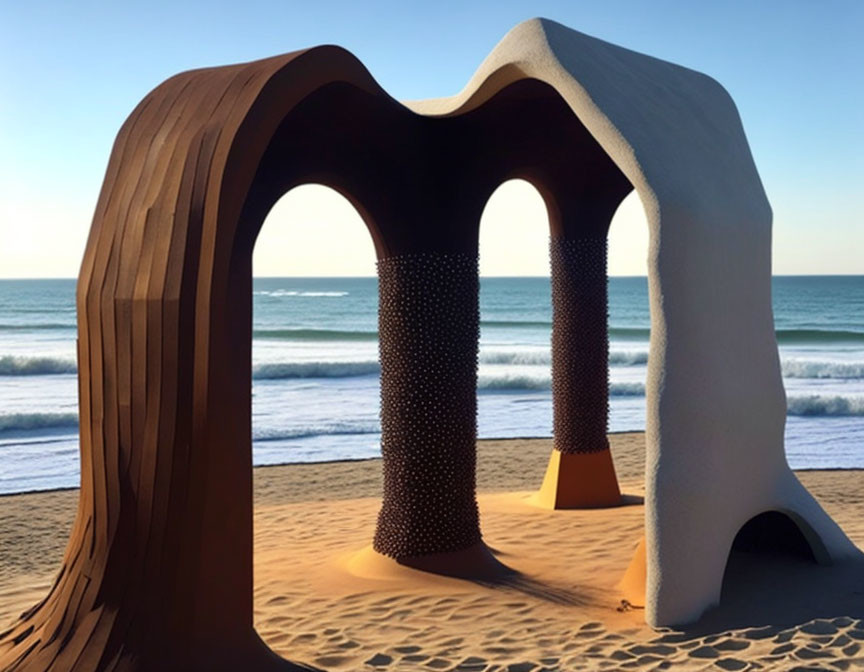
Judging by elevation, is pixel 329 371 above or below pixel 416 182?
below

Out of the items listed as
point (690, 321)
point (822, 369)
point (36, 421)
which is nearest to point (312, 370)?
point (36, 421)

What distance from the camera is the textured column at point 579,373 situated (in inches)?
328

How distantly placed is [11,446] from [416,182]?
33.9 ft

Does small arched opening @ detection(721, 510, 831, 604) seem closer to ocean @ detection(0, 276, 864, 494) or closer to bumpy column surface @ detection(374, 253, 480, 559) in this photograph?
bumpy column surface @ detection(374, 253, 480, 559)

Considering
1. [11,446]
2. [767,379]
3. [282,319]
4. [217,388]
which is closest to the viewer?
[217,388]

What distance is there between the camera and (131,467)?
4273 mm

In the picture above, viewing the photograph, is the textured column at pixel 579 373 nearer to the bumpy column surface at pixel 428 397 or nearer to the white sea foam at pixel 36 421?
the bumpy column surface at pixel 428 397

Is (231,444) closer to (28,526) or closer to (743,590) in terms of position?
(743,590)

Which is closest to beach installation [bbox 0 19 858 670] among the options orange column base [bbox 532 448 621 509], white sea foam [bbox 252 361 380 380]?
orange column base [bbox 532 448 621 509]

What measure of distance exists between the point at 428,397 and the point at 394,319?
54 cm

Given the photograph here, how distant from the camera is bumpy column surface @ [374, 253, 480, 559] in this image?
6.18 m

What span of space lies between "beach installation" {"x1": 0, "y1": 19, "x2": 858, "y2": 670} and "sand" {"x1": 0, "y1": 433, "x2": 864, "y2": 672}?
273mm

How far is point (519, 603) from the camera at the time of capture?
5.72 metres

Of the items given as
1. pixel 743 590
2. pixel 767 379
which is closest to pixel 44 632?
pixel 743 590
